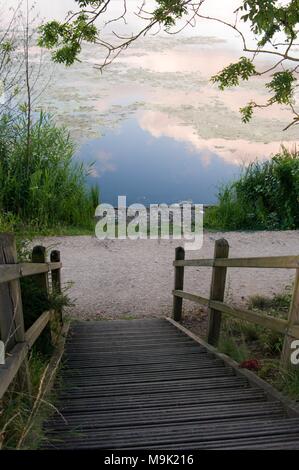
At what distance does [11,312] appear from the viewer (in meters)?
3.12

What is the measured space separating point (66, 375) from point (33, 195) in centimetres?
899

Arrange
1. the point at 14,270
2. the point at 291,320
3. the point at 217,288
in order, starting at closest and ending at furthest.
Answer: the point at 14,270, the point at 291,320, the point at 217,288

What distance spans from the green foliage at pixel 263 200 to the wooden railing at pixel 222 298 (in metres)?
6.61

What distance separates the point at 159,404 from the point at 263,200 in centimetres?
1133

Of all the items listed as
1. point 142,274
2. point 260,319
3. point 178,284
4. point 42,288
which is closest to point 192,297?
point 178,284

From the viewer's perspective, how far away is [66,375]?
435 cm

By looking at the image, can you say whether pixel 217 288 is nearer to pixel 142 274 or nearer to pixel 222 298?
pixel 222 298

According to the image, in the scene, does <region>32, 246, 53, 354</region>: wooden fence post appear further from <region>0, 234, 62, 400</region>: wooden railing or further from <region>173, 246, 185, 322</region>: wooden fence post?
<region>173, 246, 185, 322</region>: wooden fence post

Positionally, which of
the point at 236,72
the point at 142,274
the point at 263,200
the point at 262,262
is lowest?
the point at 142,274

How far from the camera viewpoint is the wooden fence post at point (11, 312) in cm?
306

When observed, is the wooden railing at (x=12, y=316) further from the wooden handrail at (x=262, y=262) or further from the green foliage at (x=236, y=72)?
the green foliage at (x=236, y=72)

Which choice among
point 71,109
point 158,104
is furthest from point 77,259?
point 158,104
